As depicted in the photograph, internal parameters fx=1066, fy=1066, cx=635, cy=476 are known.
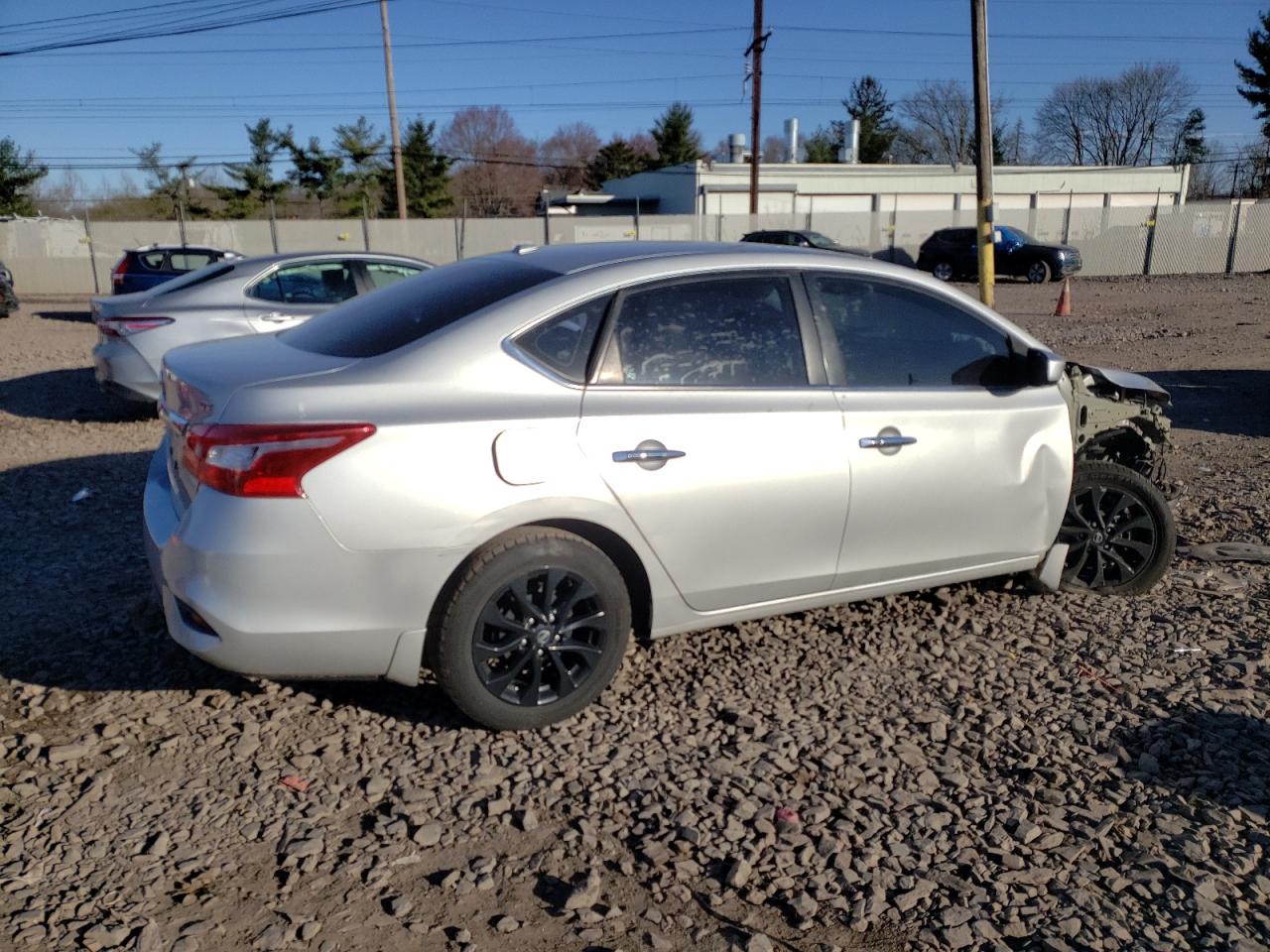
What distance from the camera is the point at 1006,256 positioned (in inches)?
1225

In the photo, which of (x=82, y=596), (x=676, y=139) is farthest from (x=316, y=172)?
(x=82, y=596)

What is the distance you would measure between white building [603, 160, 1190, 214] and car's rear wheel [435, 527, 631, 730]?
40.7 meters

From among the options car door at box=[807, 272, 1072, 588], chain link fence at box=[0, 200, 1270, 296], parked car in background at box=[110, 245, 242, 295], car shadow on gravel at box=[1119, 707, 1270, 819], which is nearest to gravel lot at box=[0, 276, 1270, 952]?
car shadow on gravel at box=[1119, 707, 1270, 819]

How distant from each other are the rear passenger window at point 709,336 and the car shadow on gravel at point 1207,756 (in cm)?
175

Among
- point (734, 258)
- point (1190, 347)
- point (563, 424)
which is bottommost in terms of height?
point (1190, 347)

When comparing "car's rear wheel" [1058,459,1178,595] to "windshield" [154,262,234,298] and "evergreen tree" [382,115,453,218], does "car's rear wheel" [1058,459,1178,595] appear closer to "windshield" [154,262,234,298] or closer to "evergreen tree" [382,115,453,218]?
"windshield" [154,262,234,298]

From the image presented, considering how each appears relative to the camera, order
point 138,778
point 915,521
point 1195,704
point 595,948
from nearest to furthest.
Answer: point 595,948
point 138,778
point 1195,704
point 915,521

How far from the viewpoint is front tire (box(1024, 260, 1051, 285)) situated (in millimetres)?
30641

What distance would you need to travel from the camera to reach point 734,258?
405 centimetres

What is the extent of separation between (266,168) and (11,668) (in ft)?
154

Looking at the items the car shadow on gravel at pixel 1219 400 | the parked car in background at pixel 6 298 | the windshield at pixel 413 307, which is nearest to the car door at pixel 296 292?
the windshield at pixel 413 307

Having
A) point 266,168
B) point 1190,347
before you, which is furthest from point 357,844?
point 266,168

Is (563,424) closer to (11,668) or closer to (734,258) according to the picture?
(734,258)

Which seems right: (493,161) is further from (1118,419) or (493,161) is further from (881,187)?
(1118,419)
